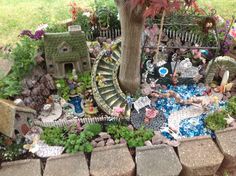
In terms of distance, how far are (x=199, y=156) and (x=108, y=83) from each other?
2608 mm

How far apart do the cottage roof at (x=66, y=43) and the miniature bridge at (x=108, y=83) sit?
523mm

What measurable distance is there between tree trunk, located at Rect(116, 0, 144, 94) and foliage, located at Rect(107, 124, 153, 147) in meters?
1.10

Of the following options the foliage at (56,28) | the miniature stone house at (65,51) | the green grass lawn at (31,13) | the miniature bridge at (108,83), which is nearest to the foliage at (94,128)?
the miniature bridge at (108,83)

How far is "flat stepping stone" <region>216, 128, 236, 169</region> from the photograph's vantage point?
6234mm

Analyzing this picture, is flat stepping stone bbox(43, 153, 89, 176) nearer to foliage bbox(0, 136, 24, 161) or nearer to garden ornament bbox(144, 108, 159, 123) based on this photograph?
foliage bbox(0, 136, 24, 161)

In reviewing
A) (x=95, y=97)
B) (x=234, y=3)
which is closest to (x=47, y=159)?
(x=95, y=97)

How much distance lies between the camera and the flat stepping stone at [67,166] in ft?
19.3

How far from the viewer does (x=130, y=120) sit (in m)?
6.81

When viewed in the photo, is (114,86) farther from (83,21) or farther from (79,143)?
(83,21)

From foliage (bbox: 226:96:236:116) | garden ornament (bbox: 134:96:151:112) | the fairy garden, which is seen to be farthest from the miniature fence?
foliage (bbox: 226:96:236:116)

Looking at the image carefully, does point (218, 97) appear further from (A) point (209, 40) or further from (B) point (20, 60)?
(B) point (20, 60)

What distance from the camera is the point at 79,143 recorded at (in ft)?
20.2

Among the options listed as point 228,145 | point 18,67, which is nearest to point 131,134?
point 228,145

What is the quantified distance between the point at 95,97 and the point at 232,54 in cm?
374
